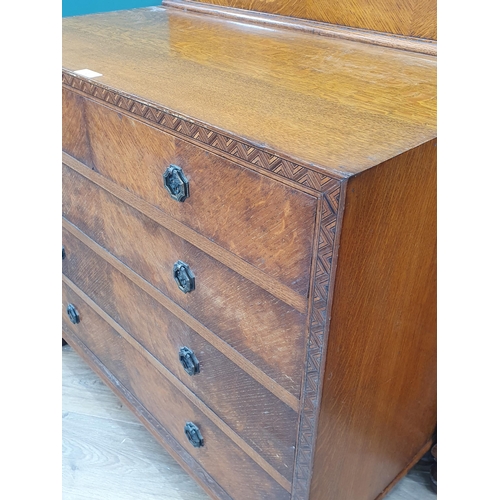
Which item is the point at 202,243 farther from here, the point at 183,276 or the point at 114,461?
the point at 114,461

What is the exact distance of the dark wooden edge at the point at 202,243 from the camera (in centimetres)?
72

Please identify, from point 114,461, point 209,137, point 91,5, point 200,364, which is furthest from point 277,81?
point 91,5

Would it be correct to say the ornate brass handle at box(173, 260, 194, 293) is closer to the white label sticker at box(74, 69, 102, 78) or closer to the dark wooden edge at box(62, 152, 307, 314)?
the dark wooden edge at box(62, 152, 307, 314)

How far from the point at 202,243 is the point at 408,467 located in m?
0.69

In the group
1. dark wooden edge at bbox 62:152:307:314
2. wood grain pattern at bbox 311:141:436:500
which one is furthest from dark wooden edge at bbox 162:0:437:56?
dark wooden edge at bbox 62:152:307:314

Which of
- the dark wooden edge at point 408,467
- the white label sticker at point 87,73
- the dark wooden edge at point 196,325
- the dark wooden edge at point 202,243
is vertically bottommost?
the dark wooden edge at point 408,467

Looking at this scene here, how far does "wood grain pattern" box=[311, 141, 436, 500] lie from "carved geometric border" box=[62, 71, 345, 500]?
0.05ft

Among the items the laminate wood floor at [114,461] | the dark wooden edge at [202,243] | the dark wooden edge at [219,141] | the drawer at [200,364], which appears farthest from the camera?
the laminate wood floor at [114,461]

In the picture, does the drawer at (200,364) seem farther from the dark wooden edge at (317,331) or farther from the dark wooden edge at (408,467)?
the dark wooden edge at (408,467)

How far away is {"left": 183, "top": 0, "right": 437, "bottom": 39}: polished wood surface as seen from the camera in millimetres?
997

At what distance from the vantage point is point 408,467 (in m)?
1.16

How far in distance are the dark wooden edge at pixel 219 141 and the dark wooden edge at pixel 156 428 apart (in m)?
0.68

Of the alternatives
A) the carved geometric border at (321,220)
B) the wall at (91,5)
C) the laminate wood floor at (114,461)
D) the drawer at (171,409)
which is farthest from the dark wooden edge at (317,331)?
the wall at (91,5)

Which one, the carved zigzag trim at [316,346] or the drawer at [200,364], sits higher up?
the carved zigzag trim at [316,346]
